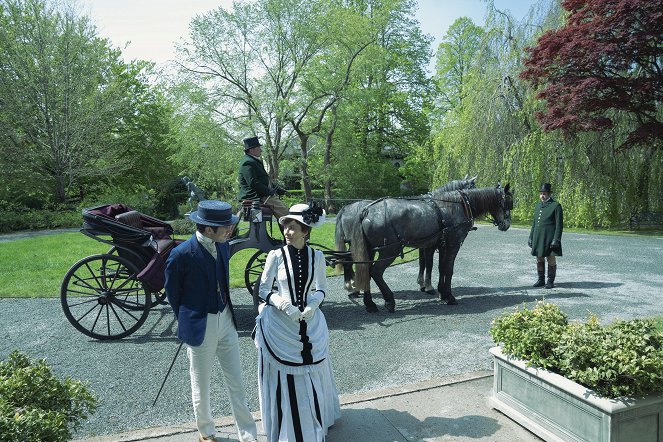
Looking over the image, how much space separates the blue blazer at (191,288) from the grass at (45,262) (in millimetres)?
5681

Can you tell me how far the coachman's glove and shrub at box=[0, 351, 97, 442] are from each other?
1574 mm

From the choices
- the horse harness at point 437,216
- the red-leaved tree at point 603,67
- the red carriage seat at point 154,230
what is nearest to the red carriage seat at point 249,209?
the red carriage seat at point 154,230

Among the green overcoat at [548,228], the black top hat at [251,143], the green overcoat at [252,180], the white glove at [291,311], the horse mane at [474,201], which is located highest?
the black top hat at [251,143]

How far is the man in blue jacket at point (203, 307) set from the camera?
135 inches

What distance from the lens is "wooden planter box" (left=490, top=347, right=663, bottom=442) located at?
308 centimetres

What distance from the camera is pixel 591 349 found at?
337 cm

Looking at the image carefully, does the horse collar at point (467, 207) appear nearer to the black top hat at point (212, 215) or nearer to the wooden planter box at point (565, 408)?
the wooden planter box at point (565, 408)

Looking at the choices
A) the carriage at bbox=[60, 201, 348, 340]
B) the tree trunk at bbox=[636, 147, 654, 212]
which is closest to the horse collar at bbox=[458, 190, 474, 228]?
the carriage at bbox=[60, 201, 348, 340]

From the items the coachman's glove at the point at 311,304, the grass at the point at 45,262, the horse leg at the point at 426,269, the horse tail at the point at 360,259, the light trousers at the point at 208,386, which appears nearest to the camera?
the coachman's glove at the point at 311,304

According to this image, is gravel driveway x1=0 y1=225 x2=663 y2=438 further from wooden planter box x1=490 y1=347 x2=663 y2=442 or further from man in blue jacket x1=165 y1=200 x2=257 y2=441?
wooden planter box x1=490 y1=347 x2=663 y2=442

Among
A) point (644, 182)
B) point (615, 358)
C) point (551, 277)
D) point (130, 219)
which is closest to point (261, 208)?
point (130, 219)

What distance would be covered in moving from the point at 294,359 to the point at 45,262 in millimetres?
11258

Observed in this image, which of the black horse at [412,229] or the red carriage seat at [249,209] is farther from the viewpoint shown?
the black horse at [412,229]

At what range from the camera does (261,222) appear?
21.2ft
